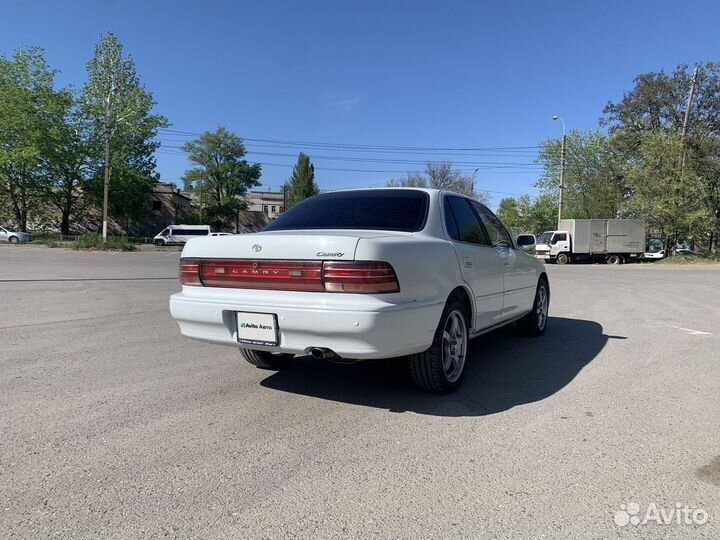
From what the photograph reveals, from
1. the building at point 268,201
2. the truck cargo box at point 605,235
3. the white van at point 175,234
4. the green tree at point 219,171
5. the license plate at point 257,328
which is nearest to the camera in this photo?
the license plate at point 257,328

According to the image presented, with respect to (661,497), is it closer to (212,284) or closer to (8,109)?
(212,284)

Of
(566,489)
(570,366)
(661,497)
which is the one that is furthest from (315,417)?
(570,366)

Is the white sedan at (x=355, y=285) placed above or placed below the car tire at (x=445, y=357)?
above

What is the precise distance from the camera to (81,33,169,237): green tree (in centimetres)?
3183

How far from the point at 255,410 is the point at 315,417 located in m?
0.47

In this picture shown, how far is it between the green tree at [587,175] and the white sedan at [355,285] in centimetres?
4255

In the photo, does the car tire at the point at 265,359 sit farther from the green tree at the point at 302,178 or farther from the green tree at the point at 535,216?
the green tree at the point at 302,178

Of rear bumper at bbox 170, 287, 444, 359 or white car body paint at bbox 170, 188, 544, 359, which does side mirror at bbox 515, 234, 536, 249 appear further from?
rear bumper at bbox 170, 287, 444, 359

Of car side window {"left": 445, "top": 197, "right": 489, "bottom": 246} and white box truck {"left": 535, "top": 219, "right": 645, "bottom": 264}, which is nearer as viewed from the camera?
car side window {"left": 445, "top": 197, "right": 489, "bottom": 246}

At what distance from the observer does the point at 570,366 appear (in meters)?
4.96

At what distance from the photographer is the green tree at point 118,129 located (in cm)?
3183

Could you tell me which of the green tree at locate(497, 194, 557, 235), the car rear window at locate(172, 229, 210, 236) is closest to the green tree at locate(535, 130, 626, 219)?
the green tree at locate(497, 194, 557, 235)

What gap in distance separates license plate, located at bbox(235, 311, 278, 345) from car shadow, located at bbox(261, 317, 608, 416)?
0.75 metres

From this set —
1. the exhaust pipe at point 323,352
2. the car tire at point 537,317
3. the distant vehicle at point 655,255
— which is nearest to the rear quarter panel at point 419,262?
the exhaust pipe at point 323,352
